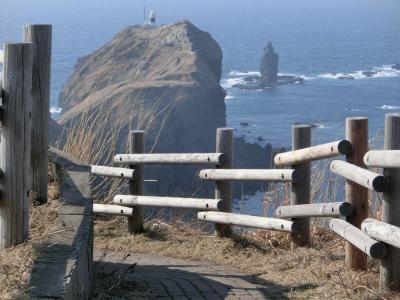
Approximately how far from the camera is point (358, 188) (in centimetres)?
728

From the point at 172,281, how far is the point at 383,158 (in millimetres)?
2012

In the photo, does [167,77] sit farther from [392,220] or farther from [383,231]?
[383,231]

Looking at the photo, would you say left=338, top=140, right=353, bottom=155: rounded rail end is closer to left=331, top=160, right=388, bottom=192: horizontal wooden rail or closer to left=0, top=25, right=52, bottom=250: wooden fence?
left=331, top=160, right=388, bottom=192: horizontal wooden rail

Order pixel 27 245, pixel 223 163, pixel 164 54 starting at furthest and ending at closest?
1. pixel 164 54
2. pixel 223 163
3. pixel 27 245

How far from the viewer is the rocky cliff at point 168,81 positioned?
250 feet

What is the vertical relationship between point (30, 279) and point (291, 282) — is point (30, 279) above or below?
above

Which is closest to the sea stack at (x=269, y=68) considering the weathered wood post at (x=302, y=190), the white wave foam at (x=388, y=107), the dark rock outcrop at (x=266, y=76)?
the dark rock outcrop at (x=266, y=76)

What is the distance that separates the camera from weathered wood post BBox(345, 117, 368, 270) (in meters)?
7.27

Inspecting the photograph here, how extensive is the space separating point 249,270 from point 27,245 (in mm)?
3214

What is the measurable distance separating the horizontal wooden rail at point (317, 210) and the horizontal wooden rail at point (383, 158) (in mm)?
695

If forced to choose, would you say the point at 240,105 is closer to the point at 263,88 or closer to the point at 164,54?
the point at 263,88

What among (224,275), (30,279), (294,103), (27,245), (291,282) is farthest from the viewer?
(294,103)

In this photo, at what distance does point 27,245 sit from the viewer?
5242 millimetres

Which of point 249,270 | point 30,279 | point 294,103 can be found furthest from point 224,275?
point 294,103
